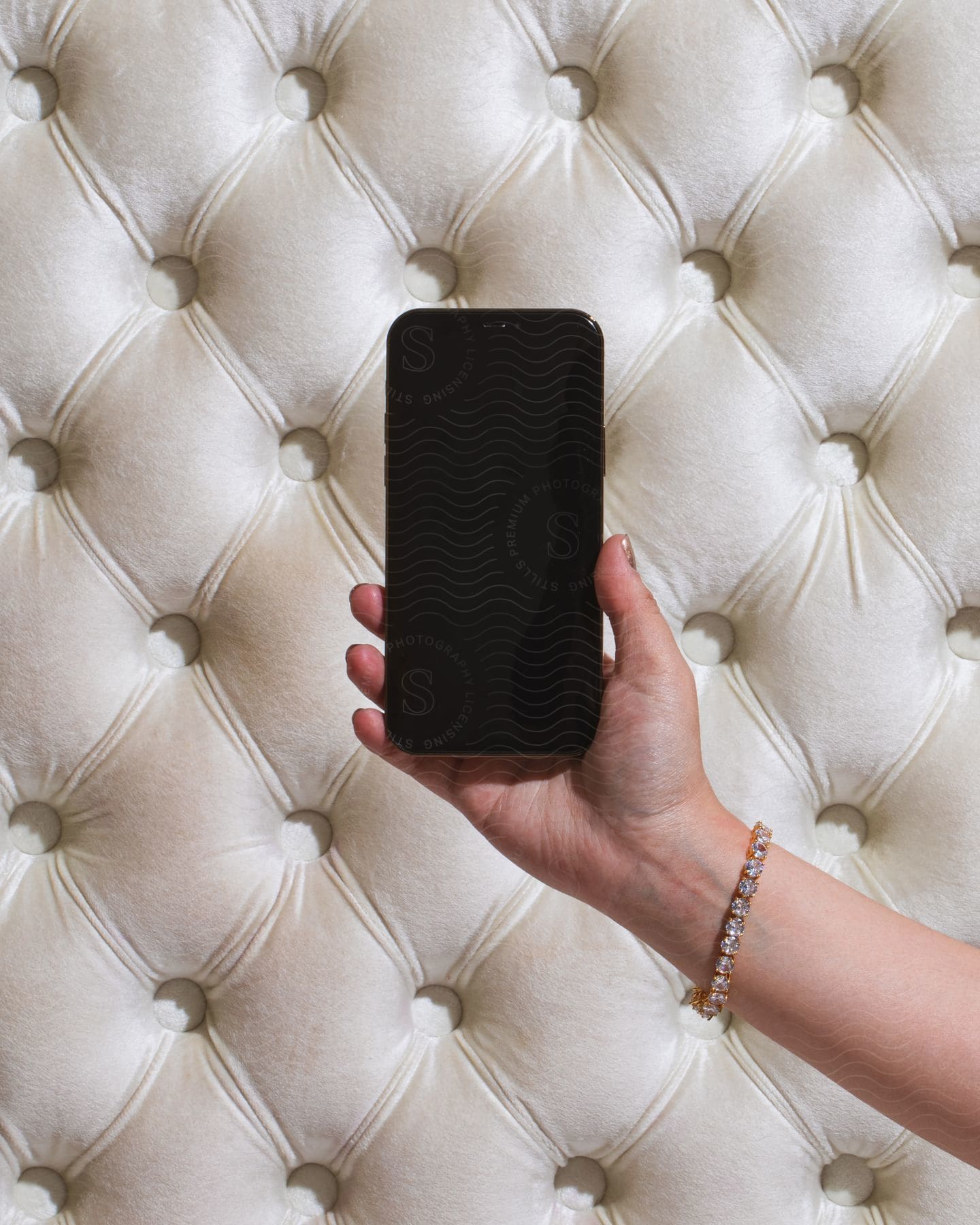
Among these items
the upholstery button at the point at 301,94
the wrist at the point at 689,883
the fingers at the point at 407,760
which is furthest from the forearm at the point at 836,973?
the upholstery button at the point at 301,94

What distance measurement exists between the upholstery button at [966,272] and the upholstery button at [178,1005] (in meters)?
0.65

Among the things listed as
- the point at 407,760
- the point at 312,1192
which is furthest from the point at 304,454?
the point at 312,1192

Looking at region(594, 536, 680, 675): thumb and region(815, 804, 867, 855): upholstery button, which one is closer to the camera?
region(594, 536, 680, 675): thumb

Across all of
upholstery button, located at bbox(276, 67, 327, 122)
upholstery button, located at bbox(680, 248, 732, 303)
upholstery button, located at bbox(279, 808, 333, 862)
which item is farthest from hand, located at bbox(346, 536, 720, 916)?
upholstery button, located at bbox(276, 67, 327, 122)

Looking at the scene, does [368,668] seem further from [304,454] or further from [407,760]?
[304,454]

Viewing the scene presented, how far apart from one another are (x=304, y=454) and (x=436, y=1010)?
37 cm

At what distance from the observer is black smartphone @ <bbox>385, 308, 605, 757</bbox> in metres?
0.49

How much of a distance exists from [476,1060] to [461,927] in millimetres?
87

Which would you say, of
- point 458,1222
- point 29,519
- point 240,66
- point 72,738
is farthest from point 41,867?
point 240,66

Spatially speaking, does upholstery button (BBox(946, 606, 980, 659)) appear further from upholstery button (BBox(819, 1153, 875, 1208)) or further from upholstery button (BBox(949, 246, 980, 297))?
upholstery button (BBox(819, 1153, 875, 1208))

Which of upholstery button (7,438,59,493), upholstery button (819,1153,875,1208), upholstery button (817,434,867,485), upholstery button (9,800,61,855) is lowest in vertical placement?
upholstery button (819,1153,875,1208)

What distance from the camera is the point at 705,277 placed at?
1.95 ft

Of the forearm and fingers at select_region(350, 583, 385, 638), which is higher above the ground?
fingers at select_region(350, 583, 385, 638)

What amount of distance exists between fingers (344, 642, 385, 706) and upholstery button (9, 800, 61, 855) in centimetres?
24
